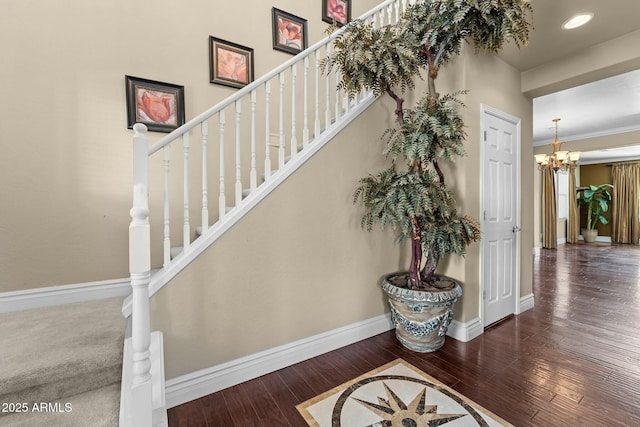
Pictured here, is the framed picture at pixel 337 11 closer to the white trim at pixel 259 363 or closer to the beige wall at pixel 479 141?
the beige wall at pixel 479 141

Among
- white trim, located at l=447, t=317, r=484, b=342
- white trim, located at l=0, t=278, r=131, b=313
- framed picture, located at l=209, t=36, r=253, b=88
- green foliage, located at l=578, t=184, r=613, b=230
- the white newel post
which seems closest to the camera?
the white newel post

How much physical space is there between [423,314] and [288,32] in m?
3.12

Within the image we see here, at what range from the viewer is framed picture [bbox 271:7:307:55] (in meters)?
2.87

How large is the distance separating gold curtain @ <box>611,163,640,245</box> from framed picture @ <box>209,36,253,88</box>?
10798 millimetres

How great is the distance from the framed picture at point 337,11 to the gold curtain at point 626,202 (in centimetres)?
967

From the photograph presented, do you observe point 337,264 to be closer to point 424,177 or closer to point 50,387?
point 424,177

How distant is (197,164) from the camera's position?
8.09 feet

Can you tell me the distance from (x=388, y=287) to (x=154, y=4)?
312 cm

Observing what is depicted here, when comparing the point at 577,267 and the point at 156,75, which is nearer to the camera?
the point at 156,75

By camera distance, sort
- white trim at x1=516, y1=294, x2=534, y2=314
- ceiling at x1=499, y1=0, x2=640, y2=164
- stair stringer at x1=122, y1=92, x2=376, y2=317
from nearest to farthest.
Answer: stair stringer at x1=122, y1=92, x2=376, y2=317, ceiling at x1=499, y1=0, x2=640, y2=164, white trim at x1=516, y1=294, x2=534, y2=314

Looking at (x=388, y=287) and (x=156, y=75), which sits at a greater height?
(x=156, y=75)

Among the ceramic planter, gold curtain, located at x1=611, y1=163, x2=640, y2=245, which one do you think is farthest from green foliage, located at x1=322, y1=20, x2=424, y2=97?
gold curtain, located at x1=611, y1=163, x2=640, y2=245

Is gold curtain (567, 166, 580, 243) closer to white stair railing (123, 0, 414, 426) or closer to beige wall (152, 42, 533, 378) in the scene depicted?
beige wall (152, 42, 533, 378)

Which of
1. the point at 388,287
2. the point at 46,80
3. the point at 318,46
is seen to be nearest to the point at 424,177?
→ the point at 388,287
